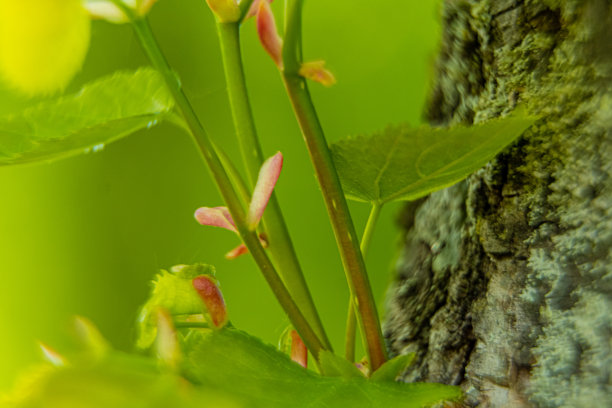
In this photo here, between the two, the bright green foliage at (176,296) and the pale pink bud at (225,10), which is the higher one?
the pale pink bud at (225,10)

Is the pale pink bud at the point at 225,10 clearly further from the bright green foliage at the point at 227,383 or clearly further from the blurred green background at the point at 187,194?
the blurred green background at the point at 187,194

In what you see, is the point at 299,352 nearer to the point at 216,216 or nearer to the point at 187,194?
the point at 216,216

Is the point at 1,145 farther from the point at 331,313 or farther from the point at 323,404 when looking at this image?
the point at 331,313

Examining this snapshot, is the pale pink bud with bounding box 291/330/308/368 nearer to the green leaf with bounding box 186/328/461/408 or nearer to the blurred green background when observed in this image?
the green leaf with bounding box 186/328/461/408

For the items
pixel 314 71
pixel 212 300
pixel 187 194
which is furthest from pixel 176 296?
pixel 187 194

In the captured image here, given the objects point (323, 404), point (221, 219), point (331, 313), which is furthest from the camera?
point (331, 313)

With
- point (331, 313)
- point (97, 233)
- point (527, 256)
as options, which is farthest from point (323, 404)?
point (97, 233)

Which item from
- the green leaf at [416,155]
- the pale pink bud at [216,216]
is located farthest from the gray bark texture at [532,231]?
the pale pink bud at [216,216]
